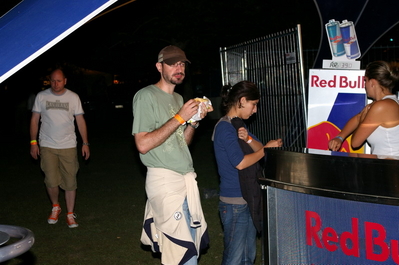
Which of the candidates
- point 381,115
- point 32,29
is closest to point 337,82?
point 381,115

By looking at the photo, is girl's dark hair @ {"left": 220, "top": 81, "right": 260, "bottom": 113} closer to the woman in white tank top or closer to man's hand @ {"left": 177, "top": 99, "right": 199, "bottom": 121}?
man's hand @ {"left": 177, "top": 99, "right": 199, "bottom": 121}

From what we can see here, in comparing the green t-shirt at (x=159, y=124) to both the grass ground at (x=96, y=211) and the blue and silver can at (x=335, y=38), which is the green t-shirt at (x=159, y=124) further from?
the blue and silver can at (x=335, y=38)

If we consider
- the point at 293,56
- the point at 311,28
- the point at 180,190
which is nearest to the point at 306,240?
the point at 180,190

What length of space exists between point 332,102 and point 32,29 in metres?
4.58

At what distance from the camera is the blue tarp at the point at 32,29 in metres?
1.94

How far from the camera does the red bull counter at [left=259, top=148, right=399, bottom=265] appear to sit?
2.58m

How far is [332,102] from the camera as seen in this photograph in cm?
593

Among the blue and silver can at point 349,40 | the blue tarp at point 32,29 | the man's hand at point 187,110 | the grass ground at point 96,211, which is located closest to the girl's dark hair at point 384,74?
the blue and silver can at point 349,40

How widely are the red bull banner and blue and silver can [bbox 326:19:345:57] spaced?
360 centimetres

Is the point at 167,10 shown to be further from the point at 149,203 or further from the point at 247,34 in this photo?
the point at 149,203

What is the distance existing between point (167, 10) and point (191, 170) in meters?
17.1

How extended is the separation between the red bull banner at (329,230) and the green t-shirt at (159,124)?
3.68 feet

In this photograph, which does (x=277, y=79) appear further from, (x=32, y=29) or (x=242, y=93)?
(x=32, y=29)

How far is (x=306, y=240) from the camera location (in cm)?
295
